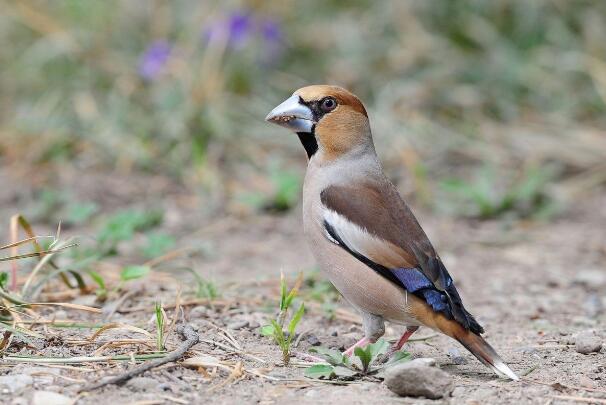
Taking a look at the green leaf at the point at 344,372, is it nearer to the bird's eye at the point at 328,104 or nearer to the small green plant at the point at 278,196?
the bird's eye at the point at 328,104

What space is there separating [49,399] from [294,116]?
1620 mm

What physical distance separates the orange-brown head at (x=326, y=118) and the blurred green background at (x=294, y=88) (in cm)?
261

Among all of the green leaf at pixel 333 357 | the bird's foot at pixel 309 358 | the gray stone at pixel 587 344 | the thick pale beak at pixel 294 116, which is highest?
the thick pale beak at pixel 294 116

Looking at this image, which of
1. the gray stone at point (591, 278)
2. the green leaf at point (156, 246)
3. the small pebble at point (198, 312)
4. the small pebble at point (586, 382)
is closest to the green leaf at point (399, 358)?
the small pebble at point (586, 382)

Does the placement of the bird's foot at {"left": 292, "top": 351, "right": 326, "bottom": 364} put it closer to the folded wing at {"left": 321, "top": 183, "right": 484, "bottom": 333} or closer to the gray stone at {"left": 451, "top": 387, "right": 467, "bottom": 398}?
the folded wing at {"left": 321, "top": 183, "right": 484, "bottom": 333}

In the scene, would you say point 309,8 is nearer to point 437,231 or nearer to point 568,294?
point 437,231

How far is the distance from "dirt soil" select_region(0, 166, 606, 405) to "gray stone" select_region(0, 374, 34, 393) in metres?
0.01

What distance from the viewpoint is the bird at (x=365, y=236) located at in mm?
3482

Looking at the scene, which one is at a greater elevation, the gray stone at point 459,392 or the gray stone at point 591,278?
the gray stone at point 591,278

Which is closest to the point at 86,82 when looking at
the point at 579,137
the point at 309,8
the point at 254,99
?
the point at 254,99

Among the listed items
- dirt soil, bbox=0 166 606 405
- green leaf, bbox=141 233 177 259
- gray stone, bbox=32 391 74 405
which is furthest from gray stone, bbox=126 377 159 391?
green leaf, bbox=141 233 177 259

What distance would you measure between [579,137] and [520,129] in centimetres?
46

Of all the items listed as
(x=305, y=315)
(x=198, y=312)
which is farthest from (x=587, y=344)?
(x=198, y=312)

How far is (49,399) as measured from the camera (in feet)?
9.50
